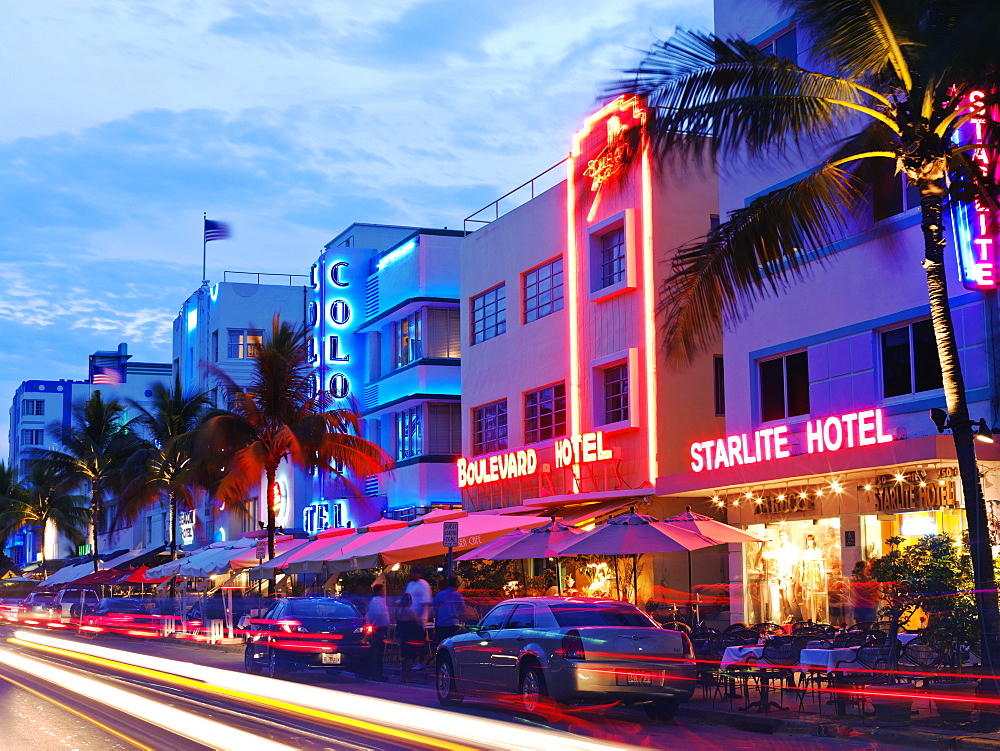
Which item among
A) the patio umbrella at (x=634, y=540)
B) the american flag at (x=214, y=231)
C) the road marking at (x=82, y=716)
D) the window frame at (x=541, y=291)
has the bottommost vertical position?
the road marking at (x=82, y=716)

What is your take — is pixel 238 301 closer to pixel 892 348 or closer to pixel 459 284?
pixel 459 284

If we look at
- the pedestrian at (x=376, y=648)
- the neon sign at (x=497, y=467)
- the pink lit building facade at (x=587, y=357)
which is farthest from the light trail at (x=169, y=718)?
the neon sign at (x=497, y=467)

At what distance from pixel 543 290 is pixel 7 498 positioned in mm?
69093

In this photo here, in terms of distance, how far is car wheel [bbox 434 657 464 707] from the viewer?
687 inches

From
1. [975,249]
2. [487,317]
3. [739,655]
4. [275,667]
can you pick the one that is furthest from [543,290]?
[739,655]

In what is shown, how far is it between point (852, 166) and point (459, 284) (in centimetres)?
2035

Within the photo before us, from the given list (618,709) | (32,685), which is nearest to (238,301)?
(32,685)

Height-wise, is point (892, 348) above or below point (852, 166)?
below

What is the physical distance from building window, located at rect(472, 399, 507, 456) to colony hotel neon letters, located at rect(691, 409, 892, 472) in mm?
11177

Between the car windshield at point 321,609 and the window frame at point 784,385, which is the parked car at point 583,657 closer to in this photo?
the car windshield at point 321,609

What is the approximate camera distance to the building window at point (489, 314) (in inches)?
1390

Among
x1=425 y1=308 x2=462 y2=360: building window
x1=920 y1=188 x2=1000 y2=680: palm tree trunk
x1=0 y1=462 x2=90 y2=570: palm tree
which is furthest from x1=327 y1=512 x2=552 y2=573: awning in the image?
x1=0 y1=462 x2=90 y2=570: palm tree

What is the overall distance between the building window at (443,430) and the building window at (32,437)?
89764mm

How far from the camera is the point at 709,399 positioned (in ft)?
93.7
